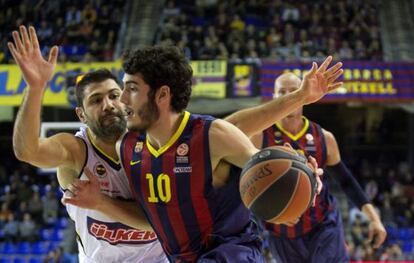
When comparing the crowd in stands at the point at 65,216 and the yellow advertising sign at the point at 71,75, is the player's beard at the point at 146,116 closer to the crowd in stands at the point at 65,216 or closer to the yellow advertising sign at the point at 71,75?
the crowd in stands at the point at 65,216

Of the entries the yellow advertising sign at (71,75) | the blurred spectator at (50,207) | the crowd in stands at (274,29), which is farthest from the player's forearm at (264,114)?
the blurred spectator at (50,207)

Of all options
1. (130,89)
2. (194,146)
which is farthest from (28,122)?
(194,146)

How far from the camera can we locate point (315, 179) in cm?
283

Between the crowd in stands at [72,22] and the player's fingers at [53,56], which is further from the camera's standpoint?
the crowd in stands at [72,22]

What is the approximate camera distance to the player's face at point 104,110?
3578mm

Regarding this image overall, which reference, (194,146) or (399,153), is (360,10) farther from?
(194,146)

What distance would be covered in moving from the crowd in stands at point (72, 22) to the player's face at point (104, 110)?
1113 centimetres

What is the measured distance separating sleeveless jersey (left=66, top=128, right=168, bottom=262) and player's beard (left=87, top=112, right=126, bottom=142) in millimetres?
110

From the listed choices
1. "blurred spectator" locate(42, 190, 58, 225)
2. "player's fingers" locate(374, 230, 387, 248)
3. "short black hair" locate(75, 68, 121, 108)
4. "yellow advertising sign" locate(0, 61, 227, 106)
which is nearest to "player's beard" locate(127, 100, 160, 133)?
"short black hair" locate(75, 68, 121, 108)

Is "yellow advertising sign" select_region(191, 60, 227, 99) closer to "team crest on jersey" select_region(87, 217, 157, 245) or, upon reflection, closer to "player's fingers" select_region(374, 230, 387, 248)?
"player's fingers" select_region(374, 230, 387, 248)

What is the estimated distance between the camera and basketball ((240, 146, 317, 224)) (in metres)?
2.70

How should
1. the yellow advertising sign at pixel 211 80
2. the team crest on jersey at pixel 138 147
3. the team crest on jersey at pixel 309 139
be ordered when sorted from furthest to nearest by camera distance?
1. the yellow advertising sign at pixel 211 80
2. the team crest on jersey at pixel 309 139
3. the team crest on jersey at pixel 138 147

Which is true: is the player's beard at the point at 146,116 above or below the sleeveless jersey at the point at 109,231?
above

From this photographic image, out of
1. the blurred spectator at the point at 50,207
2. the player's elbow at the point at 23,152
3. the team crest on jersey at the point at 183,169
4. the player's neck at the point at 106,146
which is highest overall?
the player's elbow at the point at 23,152
